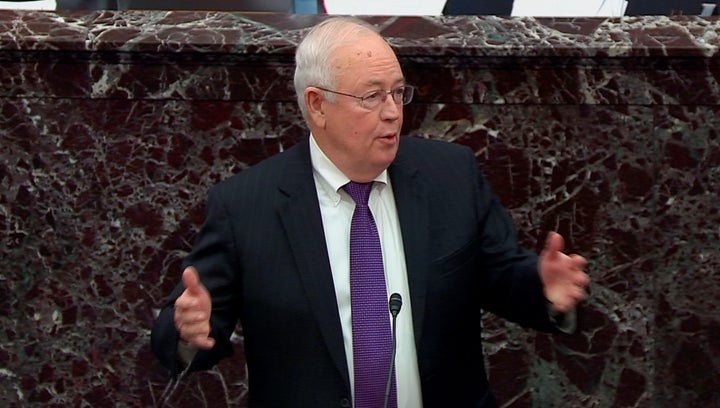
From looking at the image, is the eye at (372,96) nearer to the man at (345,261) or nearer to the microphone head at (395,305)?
the man at (345,261)

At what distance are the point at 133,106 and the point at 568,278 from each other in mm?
1109

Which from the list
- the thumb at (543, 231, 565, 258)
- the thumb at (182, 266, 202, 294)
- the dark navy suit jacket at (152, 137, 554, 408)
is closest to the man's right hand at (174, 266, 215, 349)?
the thumb at (182, 266, 202, 294)

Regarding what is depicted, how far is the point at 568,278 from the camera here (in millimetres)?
2043

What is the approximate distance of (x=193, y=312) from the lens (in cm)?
195

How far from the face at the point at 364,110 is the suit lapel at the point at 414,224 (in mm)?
73

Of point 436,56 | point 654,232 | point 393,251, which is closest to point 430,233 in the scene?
point 393,251

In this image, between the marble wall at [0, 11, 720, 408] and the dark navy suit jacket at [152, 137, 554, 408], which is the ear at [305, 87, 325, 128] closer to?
the dark navy suit jacket at [152, 137, 554, 408]

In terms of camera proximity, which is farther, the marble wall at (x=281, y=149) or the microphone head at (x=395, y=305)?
the marble wall at (x=281, y=149)

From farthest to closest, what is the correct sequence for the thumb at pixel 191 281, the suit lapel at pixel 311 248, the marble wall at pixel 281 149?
1. the marble wall at pixel 281 149
2. the suit lapel at pixel 311 248
3. the thumb at pixel 191 281

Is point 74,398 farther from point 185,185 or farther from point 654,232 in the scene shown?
point 654,232

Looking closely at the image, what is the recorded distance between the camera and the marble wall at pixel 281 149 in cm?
265

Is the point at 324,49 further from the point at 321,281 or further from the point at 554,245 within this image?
the point at 554,245

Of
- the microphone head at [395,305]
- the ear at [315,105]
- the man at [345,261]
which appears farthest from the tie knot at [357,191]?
the microphone head at [395,305]

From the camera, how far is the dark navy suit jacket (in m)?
2.13
